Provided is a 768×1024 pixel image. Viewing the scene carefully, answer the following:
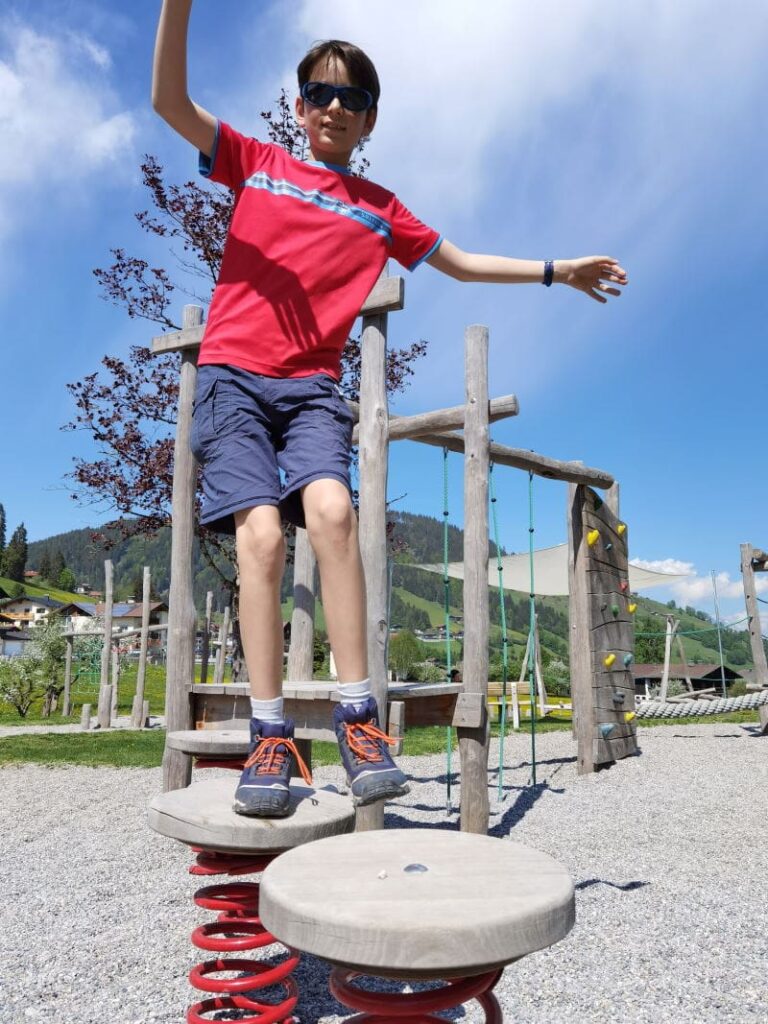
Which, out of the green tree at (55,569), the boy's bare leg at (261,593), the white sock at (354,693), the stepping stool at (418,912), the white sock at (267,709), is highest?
the green tree at (55,569)

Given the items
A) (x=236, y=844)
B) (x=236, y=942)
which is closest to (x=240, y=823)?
(x=236, y=844)

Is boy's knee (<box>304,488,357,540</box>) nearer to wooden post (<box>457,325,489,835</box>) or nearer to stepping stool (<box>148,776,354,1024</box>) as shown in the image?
stepping stool (<box>148,776,354,1024</box>)

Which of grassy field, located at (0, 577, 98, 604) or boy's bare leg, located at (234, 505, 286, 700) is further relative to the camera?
grassy field, located at (0, 577, 98, 604)

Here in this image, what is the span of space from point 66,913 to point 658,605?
157512mm

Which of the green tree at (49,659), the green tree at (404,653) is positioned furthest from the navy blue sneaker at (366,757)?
the green tree at (404,653)

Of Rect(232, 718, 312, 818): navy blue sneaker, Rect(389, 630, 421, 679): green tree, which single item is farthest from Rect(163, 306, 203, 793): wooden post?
Rect(389, 630, 421, 679): green tree

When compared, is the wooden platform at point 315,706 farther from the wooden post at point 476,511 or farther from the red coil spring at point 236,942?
the red coil spring at point 236,942

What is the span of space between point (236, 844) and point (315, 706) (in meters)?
1.78

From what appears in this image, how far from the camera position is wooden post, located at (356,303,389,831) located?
2.96m

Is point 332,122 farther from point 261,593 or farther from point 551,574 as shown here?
point 551,574

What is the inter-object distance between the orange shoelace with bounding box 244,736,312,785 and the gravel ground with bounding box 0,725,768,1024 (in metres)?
0.99

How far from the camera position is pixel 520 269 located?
8.58 feet

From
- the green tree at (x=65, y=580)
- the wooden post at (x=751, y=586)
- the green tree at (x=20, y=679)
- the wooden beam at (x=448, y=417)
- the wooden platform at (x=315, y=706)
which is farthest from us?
the green tree at (x=65, y=580)

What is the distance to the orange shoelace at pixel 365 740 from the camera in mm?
1884
